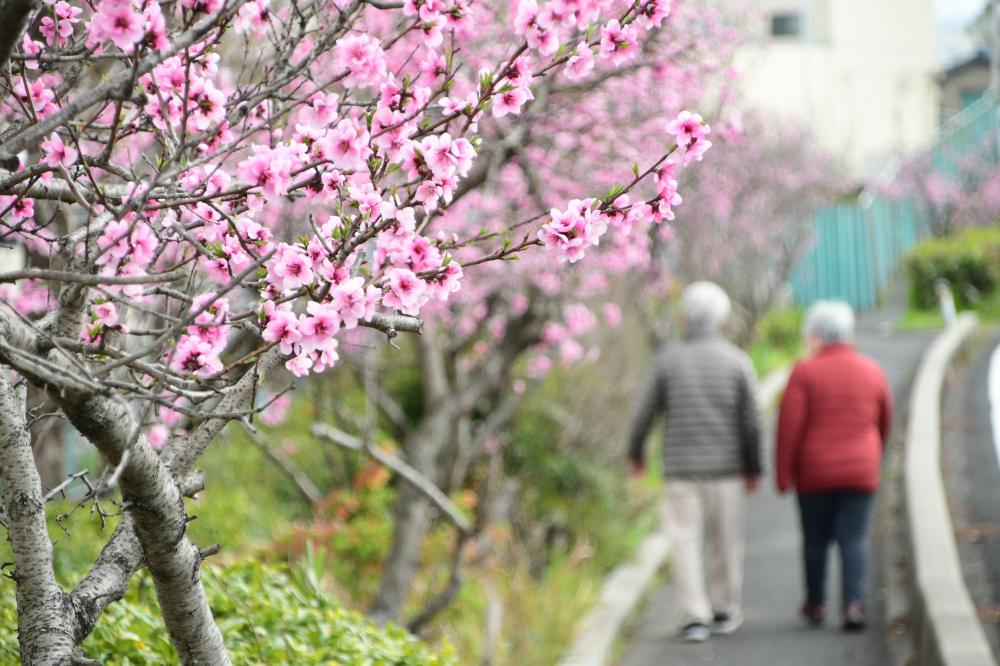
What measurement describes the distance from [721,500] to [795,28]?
85.7ft

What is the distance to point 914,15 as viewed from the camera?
108 feet

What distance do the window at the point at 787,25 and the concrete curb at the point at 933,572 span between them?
Result: 71.7ft

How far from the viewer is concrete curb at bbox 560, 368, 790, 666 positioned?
654 centimetres

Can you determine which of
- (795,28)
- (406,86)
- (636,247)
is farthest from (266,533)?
(795,28)

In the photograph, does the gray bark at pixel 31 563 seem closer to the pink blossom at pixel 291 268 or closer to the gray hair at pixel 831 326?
the pink blossom at pixel 291 268

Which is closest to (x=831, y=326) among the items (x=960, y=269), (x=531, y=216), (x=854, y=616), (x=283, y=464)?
(x=854, y=616)

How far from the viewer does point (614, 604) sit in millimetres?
7438

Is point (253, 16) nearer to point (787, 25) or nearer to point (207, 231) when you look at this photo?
point (207, 231)

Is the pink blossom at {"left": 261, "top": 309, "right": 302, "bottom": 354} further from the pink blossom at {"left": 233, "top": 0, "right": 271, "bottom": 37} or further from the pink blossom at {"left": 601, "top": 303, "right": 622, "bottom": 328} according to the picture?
the pink blossom at {"left": 601, "top": 303, "right": 622, "bottom": 328}

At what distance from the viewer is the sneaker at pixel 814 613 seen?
7133 mm

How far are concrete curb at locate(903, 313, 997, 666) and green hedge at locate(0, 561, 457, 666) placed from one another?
2094 millimetres

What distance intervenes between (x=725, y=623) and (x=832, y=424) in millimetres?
1251

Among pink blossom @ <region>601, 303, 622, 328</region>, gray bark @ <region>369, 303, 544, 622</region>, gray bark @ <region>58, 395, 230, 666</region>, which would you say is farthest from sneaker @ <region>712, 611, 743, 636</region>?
gray bark @ <region>58, 395, 230, 666</region>

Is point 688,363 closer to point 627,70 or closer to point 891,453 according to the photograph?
point 627,70
